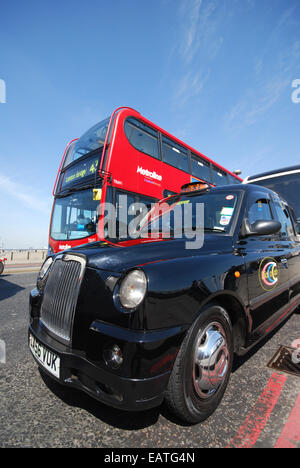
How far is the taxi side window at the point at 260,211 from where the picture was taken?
7.93ft

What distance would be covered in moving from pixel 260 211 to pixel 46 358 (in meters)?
2.55

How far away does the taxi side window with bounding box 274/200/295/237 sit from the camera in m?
3.13

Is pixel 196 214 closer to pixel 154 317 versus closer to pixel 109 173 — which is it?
pixel 154 317

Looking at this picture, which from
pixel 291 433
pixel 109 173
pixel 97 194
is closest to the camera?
pixel 291 433

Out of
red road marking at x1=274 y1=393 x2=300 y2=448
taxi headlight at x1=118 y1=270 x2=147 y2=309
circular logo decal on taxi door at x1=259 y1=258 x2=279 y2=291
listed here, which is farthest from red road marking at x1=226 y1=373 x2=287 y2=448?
taxi headlight at x1=118 y1=270 x2=147 y2=309

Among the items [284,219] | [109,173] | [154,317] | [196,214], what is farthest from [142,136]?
[154,317]

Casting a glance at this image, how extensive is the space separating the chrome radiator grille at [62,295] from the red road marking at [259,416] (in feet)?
4.02

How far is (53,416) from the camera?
1566 millimetres

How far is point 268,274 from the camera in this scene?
2357 millimetres

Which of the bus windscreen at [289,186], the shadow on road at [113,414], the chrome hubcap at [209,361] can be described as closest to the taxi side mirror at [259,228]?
the chrome hubcap at [209,361]

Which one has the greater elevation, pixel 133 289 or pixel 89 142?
pixel 89 142

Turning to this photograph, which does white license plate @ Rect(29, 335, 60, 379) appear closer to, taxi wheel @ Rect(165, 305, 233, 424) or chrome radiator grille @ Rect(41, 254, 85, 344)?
chrome radiator grille @ Rect(41, 254, 85, 344)

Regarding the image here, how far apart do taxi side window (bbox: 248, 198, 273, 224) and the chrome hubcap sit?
4.07ft

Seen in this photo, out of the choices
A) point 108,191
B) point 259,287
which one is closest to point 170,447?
point 259,287
